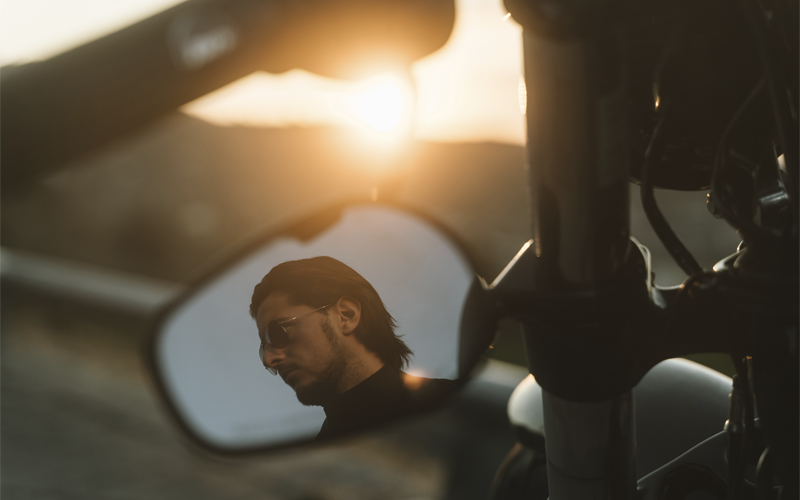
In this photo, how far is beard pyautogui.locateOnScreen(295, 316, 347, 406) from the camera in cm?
66

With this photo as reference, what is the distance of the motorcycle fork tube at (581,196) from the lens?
61 cm

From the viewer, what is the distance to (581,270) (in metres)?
0.65

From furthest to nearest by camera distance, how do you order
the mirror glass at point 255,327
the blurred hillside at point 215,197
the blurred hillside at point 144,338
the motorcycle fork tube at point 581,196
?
1. the blurred hillside at point 215,197
2. the blurred hillside at point 144,338
3. the mirror glass at point 255,327
4. the motorcycle fork tube at point 581,196

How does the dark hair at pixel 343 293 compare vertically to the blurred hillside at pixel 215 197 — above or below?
below

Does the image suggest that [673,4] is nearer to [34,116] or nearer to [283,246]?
[283,246]

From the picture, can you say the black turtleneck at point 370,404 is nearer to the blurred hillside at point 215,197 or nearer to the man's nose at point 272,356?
the man's nose at point 272,356

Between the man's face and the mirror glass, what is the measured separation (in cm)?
3

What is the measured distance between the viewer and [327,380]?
0.68 meters

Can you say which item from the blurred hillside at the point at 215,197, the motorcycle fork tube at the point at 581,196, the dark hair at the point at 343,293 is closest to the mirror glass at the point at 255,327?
the dark hair at the point at 343,293

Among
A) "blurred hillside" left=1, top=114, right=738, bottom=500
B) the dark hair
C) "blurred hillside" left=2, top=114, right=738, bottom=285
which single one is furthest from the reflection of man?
"blurred hillside" left=2, top=114, right=738, bottom=285

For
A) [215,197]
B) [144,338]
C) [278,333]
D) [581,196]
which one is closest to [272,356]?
[278,333]

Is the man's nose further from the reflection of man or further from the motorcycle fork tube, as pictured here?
the motorcycle fork tube

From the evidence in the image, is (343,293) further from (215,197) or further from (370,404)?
(215,197)

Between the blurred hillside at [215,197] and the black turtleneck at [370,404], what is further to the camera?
the blurred hillside at [215,197]
